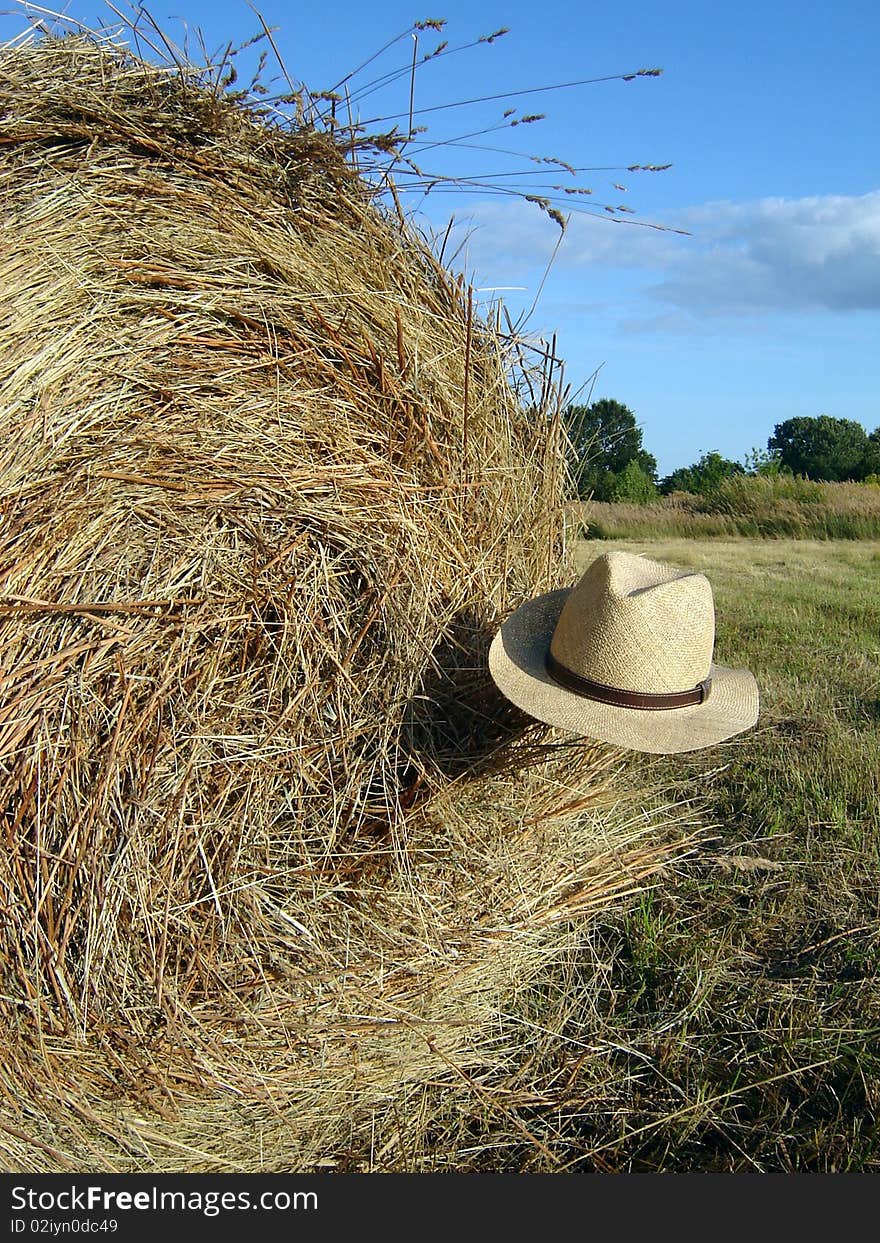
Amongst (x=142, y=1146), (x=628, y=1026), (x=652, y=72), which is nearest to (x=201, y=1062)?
(x=142, y=1146)

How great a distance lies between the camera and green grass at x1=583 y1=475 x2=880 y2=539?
51.7 feet

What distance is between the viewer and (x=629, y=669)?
7.97 ft

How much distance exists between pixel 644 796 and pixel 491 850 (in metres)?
0.84

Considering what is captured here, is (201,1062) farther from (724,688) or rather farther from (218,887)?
(724,688)

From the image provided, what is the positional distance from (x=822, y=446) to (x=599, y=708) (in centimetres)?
4758

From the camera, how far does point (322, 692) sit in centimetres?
252

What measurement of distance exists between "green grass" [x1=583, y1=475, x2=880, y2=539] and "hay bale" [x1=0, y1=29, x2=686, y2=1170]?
12.5 meters

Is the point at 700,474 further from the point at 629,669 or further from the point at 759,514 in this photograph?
the point at 629,669

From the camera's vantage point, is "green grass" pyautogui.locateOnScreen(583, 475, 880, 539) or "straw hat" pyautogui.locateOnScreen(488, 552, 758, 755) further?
"green grass" pyautogui.locateOnScreen(583, 475, 880, 539)

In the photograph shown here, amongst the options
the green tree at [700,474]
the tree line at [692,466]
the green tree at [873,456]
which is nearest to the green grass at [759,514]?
the tree line at [692,466]

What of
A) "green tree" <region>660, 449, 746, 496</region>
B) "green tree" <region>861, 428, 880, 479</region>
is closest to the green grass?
"green tree" <region>660, 449, 746, 496</region>

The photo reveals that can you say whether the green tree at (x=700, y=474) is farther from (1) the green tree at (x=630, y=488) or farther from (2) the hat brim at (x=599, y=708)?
(2) the hat brim at (x=599, y=708)

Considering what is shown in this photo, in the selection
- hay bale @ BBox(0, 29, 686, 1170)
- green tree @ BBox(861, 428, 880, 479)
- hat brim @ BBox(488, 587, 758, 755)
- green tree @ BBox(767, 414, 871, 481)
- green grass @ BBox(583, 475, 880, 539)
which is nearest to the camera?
hay bale @ BBox(0, 29, 686, 1170)

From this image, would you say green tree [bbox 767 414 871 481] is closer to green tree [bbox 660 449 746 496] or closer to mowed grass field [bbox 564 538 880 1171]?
green tree [bbox 660 449 746 496]
